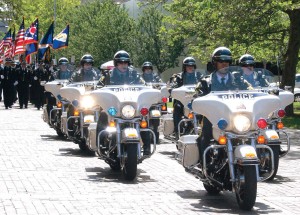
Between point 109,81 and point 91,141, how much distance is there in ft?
3.21

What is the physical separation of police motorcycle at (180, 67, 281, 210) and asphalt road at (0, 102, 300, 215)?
343mm

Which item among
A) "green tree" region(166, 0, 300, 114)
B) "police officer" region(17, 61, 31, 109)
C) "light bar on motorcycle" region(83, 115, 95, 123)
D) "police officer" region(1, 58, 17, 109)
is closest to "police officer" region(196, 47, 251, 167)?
"light bar on motorcycle" region(83, 115, 95, 123)

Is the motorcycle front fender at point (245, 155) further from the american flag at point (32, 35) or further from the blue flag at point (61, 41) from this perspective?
the american flag at point (32, 35)

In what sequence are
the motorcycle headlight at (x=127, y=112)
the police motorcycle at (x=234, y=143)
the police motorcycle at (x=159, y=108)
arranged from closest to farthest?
1. the police motorcycle at (x=234, y=143)
2. the motorcycle headlight at (x=127, y=112)
3. the police motorcycle at (x=159, y=108)

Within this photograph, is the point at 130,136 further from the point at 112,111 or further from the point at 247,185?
the point at 247,185

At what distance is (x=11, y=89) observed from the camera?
34.8 m

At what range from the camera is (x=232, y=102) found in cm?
964

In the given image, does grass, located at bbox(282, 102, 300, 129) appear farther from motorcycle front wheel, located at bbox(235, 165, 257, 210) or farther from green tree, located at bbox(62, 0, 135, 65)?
green tree, located at bbox(62, 0, 135, 65)

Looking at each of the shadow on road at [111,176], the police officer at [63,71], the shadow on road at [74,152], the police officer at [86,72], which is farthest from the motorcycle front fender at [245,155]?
the police officer at [63,71]

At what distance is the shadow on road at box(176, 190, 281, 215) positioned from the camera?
9.30 metres

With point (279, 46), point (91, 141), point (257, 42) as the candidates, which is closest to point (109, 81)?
point (91, 141)

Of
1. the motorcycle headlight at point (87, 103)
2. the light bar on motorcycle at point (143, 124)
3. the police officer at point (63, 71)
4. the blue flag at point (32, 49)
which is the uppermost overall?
the blue flag at point (32, 49)

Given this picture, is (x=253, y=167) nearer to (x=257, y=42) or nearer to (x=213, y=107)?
(x=213, y=107)

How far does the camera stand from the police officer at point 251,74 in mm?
12195
